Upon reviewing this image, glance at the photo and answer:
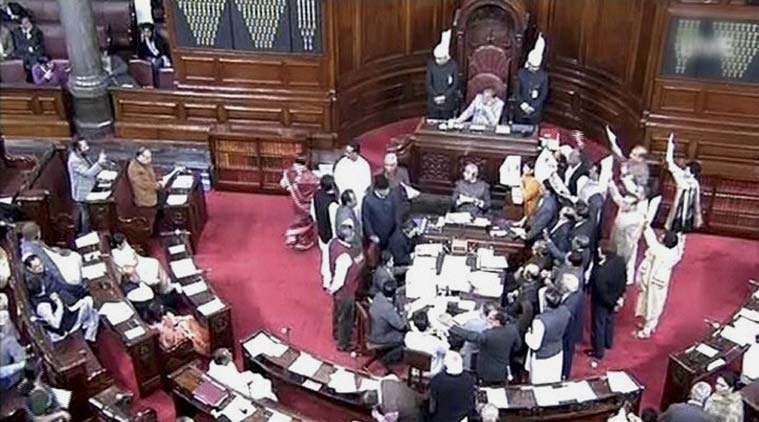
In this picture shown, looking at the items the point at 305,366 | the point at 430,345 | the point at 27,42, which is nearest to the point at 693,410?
the point at 430,345

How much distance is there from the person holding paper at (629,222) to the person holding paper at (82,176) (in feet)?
18.2

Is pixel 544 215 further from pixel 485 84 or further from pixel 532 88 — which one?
pixel 485 84

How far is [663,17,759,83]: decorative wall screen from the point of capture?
10859mm

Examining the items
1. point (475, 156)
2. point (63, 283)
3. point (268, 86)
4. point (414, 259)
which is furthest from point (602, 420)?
point (268, 86)

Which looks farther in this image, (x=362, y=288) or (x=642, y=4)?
(x=642, y=4)

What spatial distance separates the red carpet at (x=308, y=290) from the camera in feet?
31.1

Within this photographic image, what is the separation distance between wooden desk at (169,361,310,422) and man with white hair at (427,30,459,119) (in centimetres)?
486

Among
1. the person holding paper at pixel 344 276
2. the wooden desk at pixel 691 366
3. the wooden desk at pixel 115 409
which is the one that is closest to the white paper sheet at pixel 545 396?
the wooden desk at pixel 691 366

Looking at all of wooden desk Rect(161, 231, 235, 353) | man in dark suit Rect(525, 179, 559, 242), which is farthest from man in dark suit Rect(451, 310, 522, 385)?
wooden desk Rect(161, 231, 235, 353)

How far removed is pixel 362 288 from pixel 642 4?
15.7ft

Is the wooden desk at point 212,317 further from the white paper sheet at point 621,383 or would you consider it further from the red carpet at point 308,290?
the white paper sheet at point 621,383

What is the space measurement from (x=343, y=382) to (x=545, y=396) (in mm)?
1671

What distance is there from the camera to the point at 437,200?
11.8 metres

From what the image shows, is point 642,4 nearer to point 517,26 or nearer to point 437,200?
point 517,26
